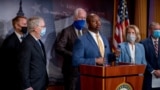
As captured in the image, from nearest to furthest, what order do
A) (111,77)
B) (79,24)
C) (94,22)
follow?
1. (111,77)
2. (94,22)
3. (79,24)

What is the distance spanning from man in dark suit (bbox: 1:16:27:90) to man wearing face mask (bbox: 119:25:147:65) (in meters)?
1.36

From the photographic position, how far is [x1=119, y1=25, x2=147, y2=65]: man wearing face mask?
14.1ft

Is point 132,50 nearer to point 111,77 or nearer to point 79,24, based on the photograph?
point 79,24

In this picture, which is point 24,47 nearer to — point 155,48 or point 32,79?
point 32,79

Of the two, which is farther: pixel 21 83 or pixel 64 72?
pixel 64 72

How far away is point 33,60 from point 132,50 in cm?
141

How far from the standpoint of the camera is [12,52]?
4.52 m

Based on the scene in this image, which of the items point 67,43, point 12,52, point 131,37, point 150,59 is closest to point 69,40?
point 67,43


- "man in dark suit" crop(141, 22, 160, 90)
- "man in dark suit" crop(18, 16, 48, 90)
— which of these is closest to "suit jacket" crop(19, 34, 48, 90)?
"man in dark suit" crop(18, 16, 48, 90)

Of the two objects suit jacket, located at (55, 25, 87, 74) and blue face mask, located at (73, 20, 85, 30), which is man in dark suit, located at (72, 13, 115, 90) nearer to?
blue face mask, located at (73, 20, 85, 30)

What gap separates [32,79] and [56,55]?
1.94 meters

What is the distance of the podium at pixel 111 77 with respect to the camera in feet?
9.59

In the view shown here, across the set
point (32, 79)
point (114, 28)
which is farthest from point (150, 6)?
point (32, 79)

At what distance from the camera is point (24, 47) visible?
3455 millimetres
